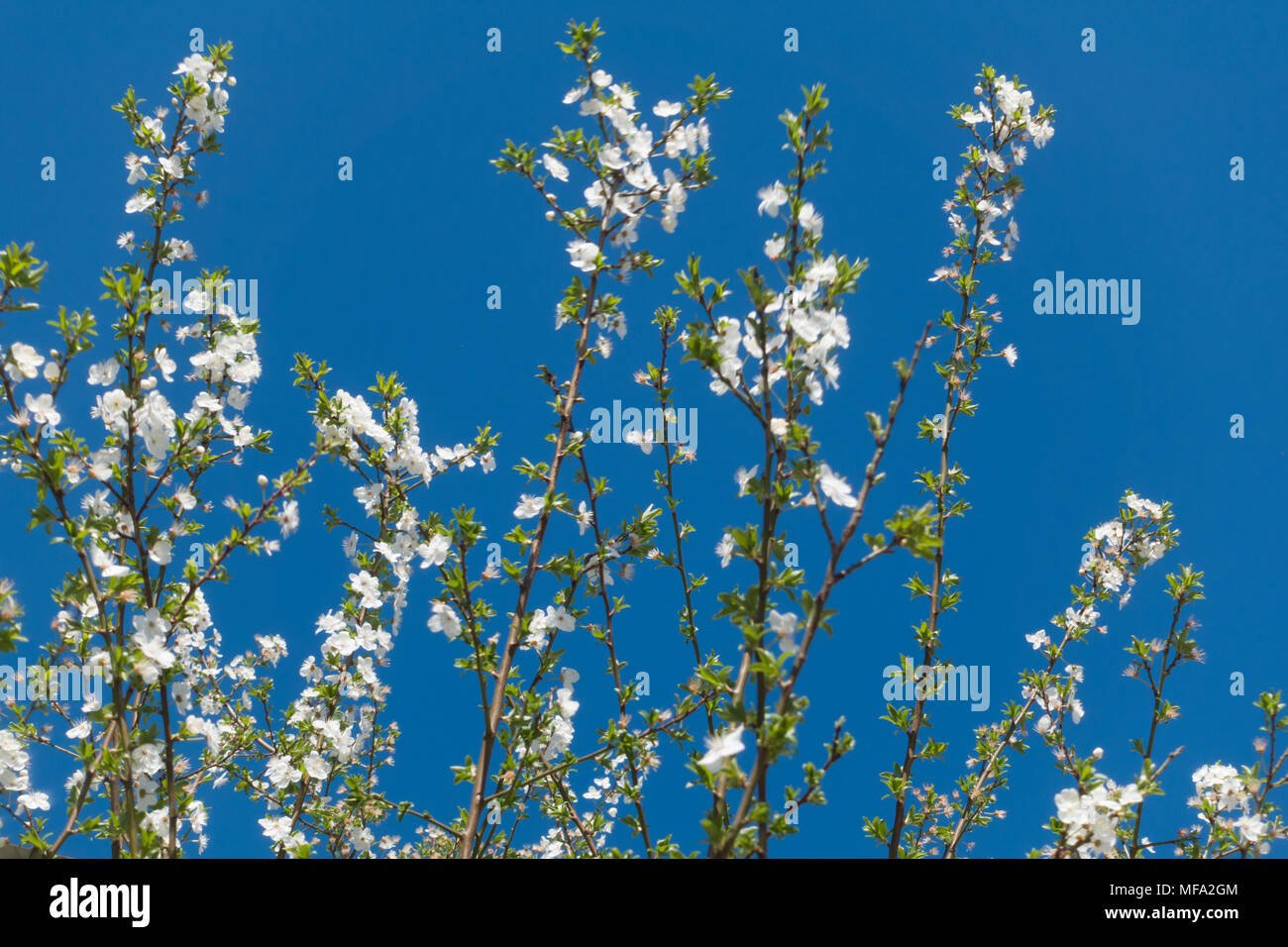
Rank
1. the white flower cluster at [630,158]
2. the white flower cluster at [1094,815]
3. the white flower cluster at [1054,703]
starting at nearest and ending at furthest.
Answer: the white flower cluster at [1094,815] < the white flower cluster at [630,158] < the white flower cluster at [1054,703]

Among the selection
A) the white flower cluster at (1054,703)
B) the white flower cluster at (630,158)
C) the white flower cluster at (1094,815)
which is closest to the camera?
the white flower cluster at (1094,815)

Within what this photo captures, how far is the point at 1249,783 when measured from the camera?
11.2 feet

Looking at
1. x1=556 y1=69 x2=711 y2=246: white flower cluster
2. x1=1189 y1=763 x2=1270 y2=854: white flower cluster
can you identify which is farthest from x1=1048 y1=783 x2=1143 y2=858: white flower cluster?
x1=556 y1=69 x2=711 y2=246: white flower cluster

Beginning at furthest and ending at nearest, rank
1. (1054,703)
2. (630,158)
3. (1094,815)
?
(1054,703) → (630,158) → (1094,815)

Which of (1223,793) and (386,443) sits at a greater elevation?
(386,443)

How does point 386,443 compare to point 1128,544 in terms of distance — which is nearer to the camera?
point 386,443

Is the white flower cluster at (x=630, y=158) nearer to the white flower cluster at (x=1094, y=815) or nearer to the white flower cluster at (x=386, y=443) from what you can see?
the white flower cluster at (x=386, y=443)

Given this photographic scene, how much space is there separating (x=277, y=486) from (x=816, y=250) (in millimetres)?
2151

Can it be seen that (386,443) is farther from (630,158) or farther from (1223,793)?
(1223,793)

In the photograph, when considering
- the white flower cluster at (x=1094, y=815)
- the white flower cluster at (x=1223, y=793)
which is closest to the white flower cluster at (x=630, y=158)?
the white flower cluster at (x=1094, y=815)

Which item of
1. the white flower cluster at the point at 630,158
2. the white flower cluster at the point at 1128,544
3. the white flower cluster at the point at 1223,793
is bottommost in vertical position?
the white flower cluster at the point at 1223,793

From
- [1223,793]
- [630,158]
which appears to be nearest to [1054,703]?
[1223,793]
